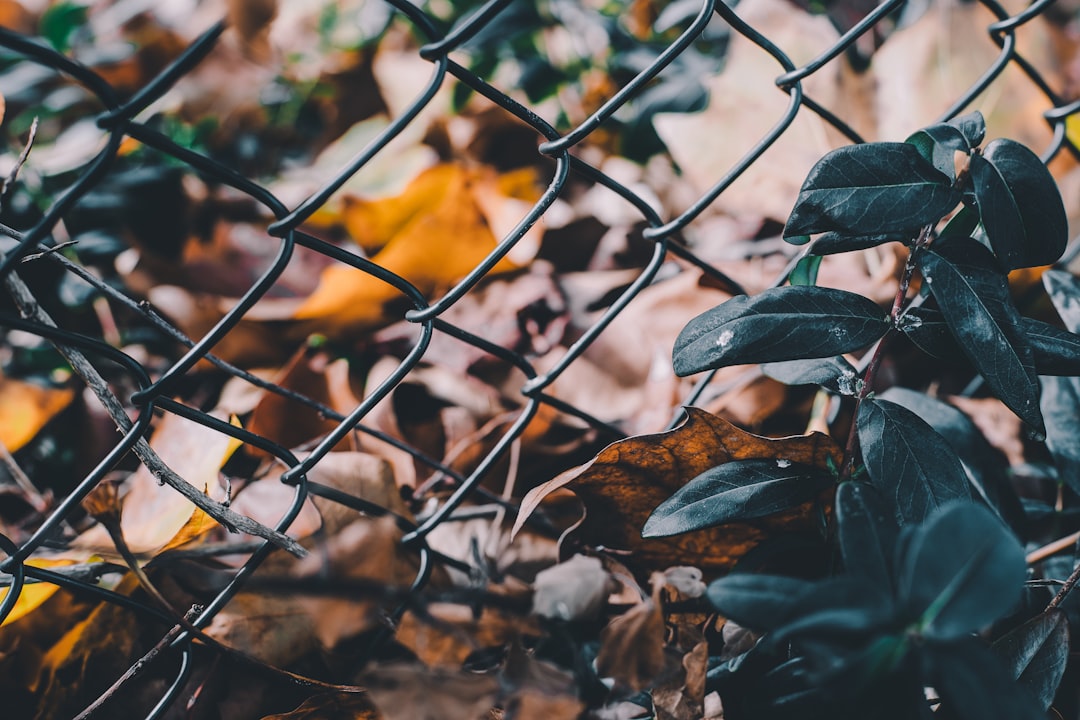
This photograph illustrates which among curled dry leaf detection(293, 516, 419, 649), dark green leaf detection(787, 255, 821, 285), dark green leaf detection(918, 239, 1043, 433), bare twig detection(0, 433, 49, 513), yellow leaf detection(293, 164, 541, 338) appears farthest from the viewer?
yellow leaf detection(293, 164, 541, 338)

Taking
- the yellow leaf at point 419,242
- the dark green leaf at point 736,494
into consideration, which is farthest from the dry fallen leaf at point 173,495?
the dark green leaf at point 736,494

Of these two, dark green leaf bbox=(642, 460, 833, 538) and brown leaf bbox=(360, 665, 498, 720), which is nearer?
brown leaf bbox=(360, 665, 498, 720)

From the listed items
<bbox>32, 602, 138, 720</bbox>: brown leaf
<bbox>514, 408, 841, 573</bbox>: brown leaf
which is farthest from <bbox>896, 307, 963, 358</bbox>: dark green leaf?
<bbox>32, 602, 138, 720</bbox>: brown leaf

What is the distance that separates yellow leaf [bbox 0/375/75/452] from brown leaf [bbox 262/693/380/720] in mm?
580

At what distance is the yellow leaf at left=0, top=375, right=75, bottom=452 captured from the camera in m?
0.90

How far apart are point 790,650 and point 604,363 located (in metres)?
0.45

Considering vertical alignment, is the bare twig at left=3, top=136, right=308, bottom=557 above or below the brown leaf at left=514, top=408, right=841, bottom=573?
above

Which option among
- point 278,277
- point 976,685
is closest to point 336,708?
point 278,277

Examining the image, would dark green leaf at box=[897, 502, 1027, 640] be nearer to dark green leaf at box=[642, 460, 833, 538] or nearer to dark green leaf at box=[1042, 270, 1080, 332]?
dark green leaf at box=[642, 460, 833, 538]

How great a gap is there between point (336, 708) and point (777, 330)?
18.4 inches

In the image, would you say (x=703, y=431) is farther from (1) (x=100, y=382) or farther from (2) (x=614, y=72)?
(2) (x=614, y=72)

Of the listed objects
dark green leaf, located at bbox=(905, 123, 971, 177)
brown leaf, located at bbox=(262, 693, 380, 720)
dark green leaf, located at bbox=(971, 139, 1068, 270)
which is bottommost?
brown leaf, located at bbox=(262, 693, 380, 720)

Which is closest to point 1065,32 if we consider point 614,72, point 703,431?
point 614,72

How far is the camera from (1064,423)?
66 centimetres
